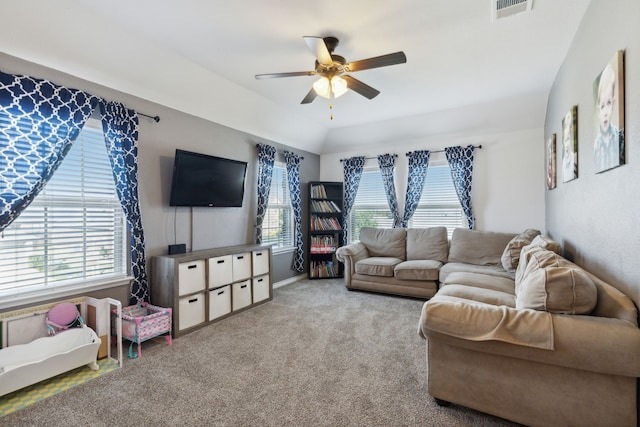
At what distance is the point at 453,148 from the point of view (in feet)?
15.9

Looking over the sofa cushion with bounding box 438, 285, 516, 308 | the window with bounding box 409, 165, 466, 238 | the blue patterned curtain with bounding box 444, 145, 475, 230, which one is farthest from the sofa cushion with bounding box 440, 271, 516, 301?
the window with bounding box 409, 165, 466, 238

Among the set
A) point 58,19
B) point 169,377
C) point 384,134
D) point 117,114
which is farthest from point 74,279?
point 384,134

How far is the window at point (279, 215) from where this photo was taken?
492 centimetres

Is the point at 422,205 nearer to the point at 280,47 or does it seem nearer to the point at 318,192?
the point at 318,192

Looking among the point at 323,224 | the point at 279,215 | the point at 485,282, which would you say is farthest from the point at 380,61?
the point at 323,224

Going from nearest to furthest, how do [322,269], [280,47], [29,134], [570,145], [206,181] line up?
[29,134] < [570,145] < [280,47] < [206,181] < [322,269]

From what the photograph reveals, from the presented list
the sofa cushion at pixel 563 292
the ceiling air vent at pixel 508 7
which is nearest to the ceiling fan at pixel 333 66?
the ceiling air vent at pixel 508 7

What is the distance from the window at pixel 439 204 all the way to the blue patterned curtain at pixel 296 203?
6.67 ft

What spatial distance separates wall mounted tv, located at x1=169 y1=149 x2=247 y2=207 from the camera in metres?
3.33

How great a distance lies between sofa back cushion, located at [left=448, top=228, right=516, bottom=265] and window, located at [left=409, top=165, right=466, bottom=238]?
15.4 inches

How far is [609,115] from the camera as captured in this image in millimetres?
1698

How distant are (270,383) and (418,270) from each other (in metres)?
2.66

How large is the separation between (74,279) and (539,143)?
5.90m

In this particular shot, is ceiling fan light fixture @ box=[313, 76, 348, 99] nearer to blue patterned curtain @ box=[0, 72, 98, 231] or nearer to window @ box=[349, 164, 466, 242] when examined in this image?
blue patterned curtain @ box=[0, 72, 98, 231]
